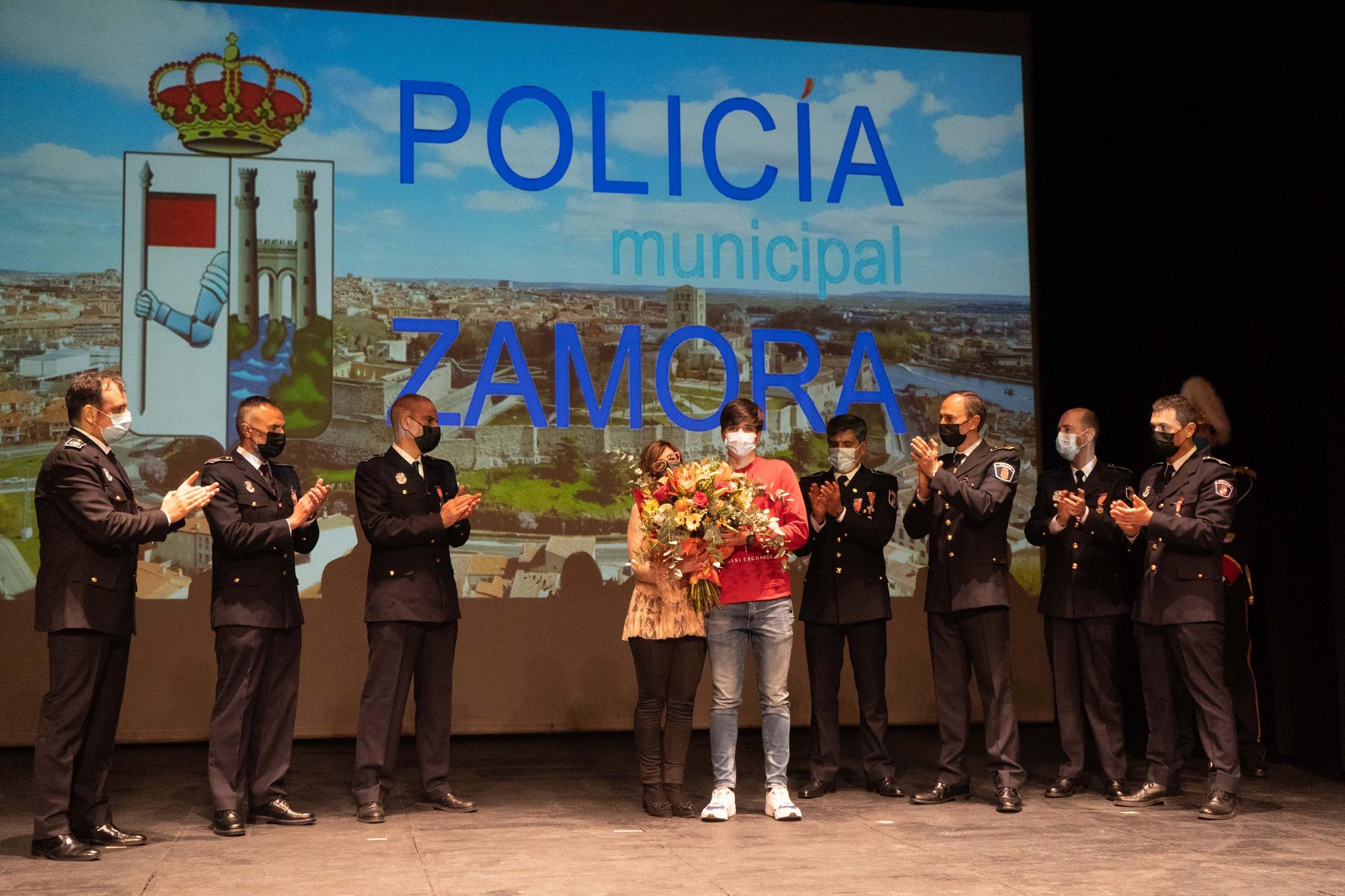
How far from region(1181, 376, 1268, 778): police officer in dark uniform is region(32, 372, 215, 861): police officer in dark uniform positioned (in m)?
4.31

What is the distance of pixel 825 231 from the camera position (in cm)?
728

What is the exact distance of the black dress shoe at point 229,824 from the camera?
4.37 metres

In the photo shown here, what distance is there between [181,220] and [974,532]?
441 centimetres

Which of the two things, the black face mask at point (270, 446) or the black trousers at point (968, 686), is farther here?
the black trousers at point (968, 686)

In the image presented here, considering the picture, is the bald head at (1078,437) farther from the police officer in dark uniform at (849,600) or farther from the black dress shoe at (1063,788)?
the black dress shoe at (1063,788)

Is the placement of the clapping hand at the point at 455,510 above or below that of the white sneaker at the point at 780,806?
above

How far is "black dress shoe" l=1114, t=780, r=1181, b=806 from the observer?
4.86m

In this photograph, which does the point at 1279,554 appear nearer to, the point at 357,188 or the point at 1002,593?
the point at 1002,593

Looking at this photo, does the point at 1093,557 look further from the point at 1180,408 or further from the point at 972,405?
the point at 972,405

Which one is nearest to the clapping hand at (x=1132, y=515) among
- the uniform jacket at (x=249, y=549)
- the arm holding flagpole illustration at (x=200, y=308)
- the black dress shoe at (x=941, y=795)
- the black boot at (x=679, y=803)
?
the black dress shoe at (x=941, y=795)

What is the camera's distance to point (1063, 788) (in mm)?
5066

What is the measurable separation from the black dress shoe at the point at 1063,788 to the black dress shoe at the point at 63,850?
11.7ft

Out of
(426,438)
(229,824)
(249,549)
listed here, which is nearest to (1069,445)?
(426,438)


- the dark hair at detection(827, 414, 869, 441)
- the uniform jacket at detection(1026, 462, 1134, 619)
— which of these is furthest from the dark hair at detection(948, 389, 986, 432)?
the uniform jacket at detection(1026, 462, 1134, 619)
